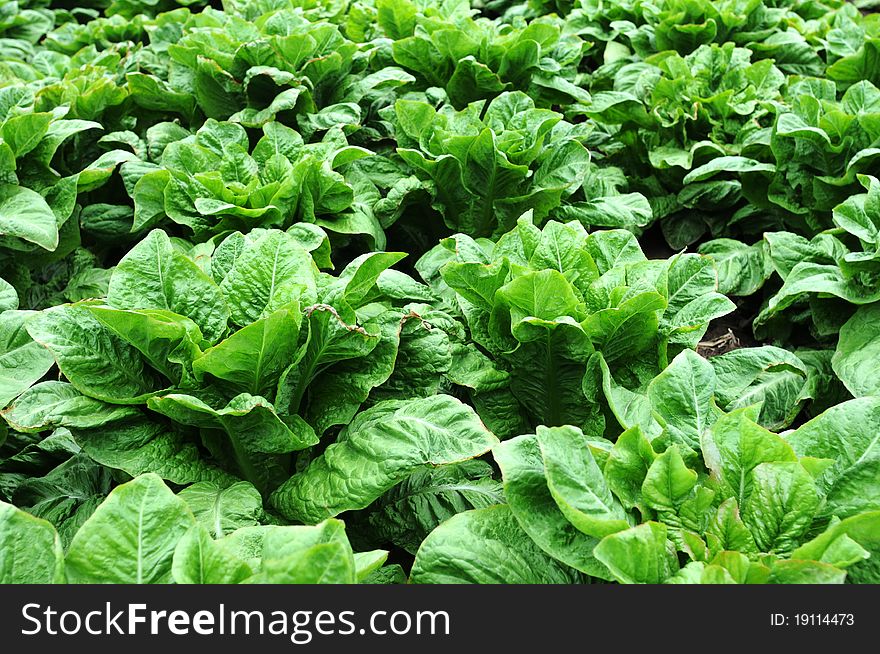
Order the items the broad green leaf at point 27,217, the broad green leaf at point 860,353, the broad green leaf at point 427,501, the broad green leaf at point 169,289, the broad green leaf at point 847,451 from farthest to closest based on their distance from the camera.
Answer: the broad green leaf at point 27,217 → the broad green leaf at point 860,353 → the broad green leaf at point 427,501 → the broad green leaf at point 169,289 → the broad green leaf at point 847,451

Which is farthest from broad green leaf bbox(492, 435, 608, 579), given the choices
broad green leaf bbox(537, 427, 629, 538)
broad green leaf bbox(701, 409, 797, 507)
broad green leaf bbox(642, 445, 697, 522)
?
broad green leaf bbox(701, 409, 797, 507)

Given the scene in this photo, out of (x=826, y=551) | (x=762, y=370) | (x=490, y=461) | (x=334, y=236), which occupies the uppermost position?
(x=826, y=551)

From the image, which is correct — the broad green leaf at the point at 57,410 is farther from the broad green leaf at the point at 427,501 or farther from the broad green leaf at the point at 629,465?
the broad green leaf at the point at 629,465

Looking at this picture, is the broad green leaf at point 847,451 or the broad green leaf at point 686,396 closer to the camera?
the broad green leaf at point 847,451

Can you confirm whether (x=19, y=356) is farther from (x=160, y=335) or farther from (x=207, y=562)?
(x=207, y=562)

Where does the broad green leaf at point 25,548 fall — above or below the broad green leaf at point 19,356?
above

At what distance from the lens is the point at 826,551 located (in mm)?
1604

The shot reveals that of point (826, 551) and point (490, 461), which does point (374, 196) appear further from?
point (826, 551)

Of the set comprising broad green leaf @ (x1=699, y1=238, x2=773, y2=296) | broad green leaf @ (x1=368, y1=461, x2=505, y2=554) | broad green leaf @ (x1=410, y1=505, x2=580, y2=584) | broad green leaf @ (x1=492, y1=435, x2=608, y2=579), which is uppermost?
broad green leaf @ (x1=492, y1=435, x2=608, y2=579)

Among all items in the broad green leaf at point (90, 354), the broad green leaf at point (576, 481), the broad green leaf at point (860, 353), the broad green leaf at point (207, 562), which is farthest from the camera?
the broad green leaf at point (860, 353)

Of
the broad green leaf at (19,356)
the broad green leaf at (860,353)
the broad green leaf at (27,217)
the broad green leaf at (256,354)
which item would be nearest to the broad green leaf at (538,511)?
the broad green leaf at (256,354)

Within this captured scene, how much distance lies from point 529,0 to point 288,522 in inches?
198

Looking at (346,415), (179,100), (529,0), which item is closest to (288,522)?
(346,415)

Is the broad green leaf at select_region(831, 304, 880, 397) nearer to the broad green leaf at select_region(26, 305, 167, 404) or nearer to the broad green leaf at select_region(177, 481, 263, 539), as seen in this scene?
the broad green leaf at select_region(177, 481, 263, 539)
